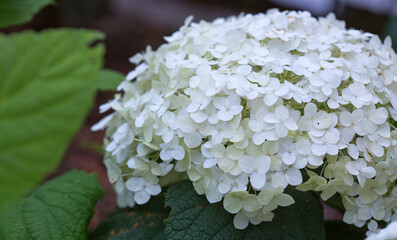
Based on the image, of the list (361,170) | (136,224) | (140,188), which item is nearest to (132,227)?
(136,224)

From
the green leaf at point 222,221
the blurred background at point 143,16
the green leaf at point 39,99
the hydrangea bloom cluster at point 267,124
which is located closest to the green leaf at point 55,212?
the hydrangea bloom cluster at point 267,124

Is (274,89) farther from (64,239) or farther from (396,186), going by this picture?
(64,239)

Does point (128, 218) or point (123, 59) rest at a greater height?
point (128, 218)

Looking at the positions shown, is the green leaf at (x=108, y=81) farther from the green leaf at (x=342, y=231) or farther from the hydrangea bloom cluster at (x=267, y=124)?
the green leaf at (x=342, y=231)

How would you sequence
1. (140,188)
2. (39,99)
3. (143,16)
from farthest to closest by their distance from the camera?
(143,16), (140,188), (39,99)

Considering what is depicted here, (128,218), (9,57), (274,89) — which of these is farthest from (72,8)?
(9,57)

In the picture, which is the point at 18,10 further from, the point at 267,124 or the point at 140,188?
the point at 267,124
